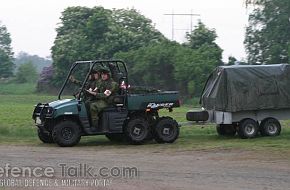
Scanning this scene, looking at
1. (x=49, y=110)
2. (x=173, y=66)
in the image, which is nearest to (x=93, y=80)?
(x=49, y=110)

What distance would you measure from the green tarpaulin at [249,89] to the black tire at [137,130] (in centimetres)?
266

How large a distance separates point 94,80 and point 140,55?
3614 cm

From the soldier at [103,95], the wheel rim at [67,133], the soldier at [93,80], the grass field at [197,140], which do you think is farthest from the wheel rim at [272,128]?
the wheel rim at [67,133]

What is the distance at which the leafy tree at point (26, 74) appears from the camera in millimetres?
79938

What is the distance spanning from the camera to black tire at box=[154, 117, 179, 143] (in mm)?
16781

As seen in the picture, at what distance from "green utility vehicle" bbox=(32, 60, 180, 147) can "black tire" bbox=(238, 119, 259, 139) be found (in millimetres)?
2048

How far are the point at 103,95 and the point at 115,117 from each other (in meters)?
0.68

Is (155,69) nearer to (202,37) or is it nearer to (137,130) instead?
(202,37)

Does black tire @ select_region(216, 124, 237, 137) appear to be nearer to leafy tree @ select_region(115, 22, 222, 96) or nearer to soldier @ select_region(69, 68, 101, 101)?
soldier @ select_region(69, 68, 101, 101)

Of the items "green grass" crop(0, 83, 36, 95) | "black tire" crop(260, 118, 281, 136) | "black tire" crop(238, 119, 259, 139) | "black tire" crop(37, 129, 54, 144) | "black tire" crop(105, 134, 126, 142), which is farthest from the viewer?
"green grass" crop(0, 83, 36, 95)

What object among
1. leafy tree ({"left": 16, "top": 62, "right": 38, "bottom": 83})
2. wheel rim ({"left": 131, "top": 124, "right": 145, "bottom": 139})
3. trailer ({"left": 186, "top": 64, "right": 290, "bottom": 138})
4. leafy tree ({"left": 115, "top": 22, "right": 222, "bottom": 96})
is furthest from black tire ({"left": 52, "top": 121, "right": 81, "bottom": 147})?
leafy tree ({"left": 16, "top": 62, "right": 38, "bottom": 83})

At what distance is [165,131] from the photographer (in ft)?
55.3

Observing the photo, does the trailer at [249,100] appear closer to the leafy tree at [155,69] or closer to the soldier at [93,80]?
the soldier at [93,80]

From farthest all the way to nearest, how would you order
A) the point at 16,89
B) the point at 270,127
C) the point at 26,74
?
the point at 26,74
the point at 16,89
the point at 270,127
